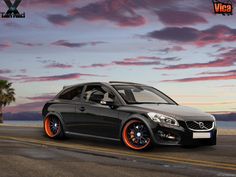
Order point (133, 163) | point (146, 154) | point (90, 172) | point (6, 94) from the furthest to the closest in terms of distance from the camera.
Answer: point (6, 94) < point (146, 154) < point (133, 163) < point (90, 172)

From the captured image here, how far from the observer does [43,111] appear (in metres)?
14.5

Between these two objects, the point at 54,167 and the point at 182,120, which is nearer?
the point at 54,167

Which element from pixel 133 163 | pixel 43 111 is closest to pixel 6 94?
pixel 43 111

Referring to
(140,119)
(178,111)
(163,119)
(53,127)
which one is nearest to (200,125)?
(178,111)

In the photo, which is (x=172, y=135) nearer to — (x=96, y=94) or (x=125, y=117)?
(x=125, y=117)

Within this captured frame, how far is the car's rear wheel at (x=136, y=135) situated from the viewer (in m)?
11.6

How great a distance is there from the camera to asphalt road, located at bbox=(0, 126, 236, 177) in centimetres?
837

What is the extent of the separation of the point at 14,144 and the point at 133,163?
4480mm

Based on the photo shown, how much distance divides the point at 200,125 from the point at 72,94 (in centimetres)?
372

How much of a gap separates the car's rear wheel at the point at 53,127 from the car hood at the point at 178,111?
2689mm

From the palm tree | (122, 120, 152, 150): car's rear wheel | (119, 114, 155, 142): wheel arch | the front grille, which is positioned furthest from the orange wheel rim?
the palm tree

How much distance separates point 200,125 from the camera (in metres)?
11.7

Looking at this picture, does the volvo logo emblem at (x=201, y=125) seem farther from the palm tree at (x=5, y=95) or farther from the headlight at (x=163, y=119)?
the palm tree at (x=5, y=95)

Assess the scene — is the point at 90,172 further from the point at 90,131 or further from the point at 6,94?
the point at 6,94
